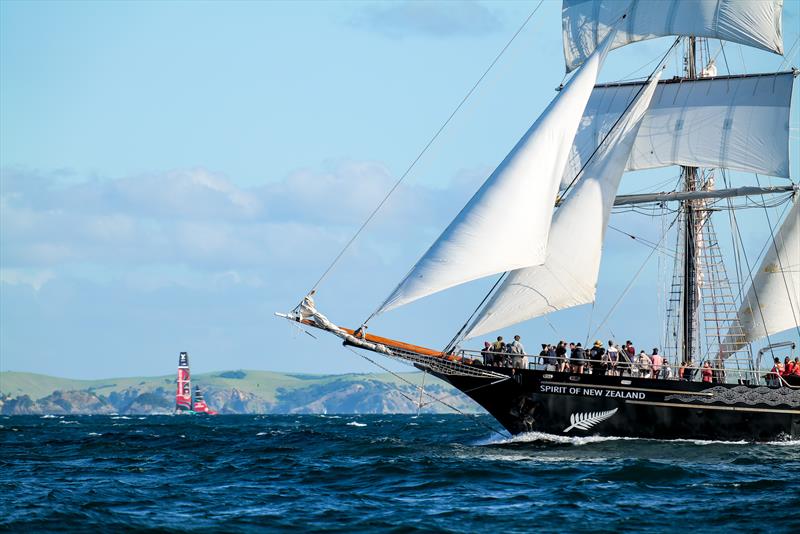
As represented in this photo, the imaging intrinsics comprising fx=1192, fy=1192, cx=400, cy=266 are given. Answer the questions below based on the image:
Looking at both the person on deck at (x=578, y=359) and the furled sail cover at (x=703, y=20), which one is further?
the furled sail cover at (x=703, y=20)

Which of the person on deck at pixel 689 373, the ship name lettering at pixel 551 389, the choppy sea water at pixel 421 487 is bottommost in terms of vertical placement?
the choppy sea water at pixel 421 487

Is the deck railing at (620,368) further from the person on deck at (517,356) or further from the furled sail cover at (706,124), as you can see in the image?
the furled sail cover at (706,124)

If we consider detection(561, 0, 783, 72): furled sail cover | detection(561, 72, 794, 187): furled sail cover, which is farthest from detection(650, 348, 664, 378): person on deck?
detection(561, 0, 783, 72): furled sail cover

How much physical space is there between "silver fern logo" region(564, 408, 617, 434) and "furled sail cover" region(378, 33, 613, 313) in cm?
652

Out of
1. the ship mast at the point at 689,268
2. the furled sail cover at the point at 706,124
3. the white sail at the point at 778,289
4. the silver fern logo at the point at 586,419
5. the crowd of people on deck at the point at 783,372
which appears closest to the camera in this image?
the silver fern logo at the point at 586,419

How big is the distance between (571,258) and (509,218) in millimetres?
5710

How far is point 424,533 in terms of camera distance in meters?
24.2

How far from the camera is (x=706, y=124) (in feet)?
167

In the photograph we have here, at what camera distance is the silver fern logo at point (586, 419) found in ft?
140

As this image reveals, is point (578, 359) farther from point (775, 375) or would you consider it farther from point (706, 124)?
point (706, 124)

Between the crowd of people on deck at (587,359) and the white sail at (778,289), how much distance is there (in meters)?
5.01

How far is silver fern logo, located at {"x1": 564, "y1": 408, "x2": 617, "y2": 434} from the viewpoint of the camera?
140 feet

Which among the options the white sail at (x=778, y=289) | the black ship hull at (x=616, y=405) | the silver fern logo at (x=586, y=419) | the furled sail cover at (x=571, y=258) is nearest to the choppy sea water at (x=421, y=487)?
the black ship hull at (x=616, y=405)

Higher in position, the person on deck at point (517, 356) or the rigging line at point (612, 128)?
the rigging line at point (612, 128)
